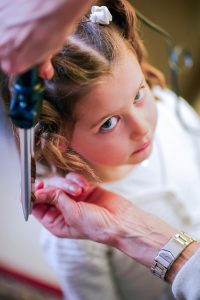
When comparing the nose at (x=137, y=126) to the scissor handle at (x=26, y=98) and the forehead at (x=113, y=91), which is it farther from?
the scissor handle at (x=26, y=98)

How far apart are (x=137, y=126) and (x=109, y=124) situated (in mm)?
38

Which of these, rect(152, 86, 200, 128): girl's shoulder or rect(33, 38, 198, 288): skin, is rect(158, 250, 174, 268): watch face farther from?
rect(152, 86, 200, 128): girl's shoulder

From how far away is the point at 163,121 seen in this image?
0.83 metres

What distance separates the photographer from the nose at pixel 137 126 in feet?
1.74

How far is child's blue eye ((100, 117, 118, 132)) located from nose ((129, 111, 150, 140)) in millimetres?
20

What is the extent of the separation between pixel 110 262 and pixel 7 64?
0.49 meters

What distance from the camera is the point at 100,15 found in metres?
0.47

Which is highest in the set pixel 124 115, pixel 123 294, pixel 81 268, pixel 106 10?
pixel 106 10

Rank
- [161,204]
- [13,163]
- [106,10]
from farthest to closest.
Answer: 1. [161,204]
2. [13,163]
3. [106,10]

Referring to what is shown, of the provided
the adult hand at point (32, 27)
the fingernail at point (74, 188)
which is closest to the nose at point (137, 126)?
the fingernail at point (74, 188)

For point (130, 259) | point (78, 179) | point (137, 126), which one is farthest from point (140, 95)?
point (130, 259)

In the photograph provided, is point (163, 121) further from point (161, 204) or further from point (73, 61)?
point (73, 61)

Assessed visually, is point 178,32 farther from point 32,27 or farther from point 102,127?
point 32,27

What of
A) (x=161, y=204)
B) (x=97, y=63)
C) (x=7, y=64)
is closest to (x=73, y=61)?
(x=97, y=63)
